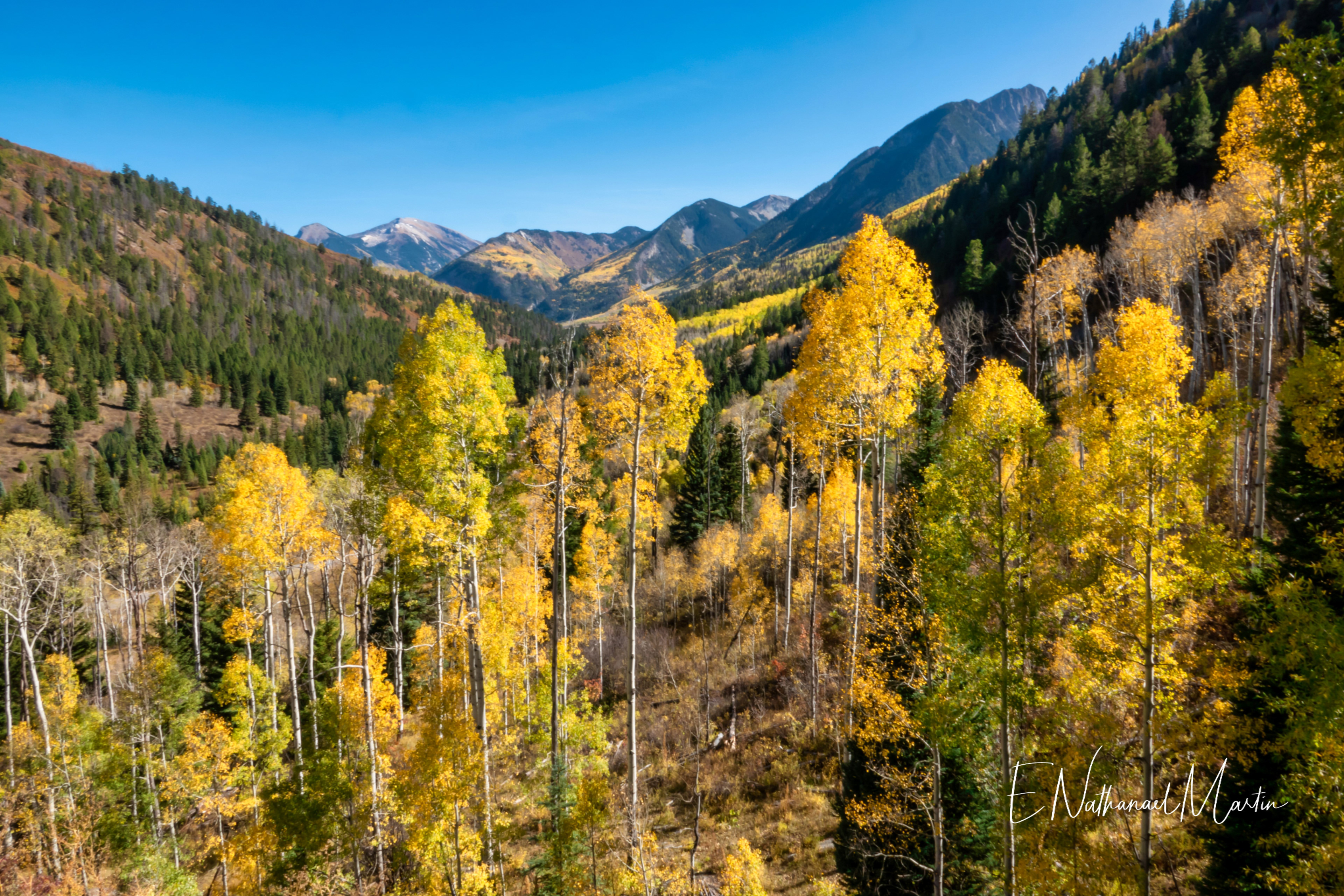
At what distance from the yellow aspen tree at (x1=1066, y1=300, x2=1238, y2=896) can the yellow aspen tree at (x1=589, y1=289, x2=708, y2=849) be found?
317 inches

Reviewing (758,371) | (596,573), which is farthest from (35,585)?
(758,371)

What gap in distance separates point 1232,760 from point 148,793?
33.7 metres

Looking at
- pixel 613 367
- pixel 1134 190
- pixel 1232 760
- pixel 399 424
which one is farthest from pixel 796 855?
pixel 1134 190

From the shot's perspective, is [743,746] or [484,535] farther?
[743,746]

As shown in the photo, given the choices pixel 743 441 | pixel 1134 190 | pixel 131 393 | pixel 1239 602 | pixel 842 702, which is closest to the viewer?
pixel 1239 602

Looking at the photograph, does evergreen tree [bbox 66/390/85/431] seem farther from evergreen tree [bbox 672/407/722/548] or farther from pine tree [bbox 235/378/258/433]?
evergreen tree [bbox 672/407/722/548]

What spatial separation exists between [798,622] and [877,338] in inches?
809

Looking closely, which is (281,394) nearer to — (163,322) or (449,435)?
(163,322)

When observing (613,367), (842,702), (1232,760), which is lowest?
(842,702)

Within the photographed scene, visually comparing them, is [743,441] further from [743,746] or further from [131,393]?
[131,393]

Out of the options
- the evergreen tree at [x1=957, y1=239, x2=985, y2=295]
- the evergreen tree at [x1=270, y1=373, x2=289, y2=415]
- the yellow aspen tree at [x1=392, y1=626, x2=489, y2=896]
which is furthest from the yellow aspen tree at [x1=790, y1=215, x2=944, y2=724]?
the evergreen tree at [x1=270, y1=373, x2=289, y2=415]

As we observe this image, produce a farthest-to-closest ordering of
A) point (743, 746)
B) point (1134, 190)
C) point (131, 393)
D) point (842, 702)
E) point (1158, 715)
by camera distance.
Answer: point (131, 393)
point (1134, 190)
point (743, 746)
point (842, 702)
point (1158, 715)

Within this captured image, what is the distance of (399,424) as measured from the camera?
1262cm

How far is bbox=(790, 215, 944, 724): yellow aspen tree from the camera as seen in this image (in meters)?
13.1
